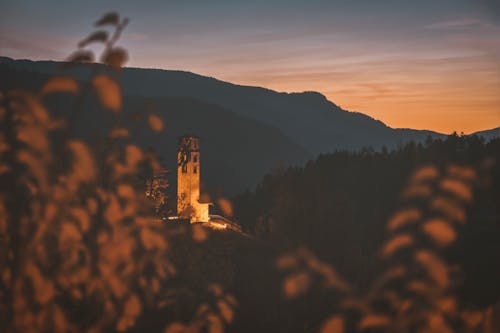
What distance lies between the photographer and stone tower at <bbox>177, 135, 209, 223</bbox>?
202 feet

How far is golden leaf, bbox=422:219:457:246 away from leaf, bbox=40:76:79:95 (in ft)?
10.8

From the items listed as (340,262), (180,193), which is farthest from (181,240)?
(340,262)

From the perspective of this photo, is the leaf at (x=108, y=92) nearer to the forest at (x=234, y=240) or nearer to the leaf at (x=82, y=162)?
the forest at (x=234, y=240)

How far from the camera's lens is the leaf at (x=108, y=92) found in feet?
13.1

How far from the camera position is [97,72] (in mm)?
4570

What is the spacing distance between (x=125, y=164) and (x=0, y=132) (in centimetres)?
154

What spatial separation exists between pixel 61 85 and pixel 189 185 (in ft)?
195

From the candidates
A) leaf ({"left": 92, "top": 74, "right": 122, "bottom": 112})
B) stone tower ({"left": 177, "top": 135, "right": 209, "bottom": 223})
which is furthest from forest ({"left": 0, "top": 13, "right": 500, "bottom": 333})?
stone tower ({"left": 177, "top": 135, "right": 209, "bottom": 223})

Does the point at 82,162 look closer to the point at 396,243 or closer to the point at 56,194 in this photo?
the point at 56,194

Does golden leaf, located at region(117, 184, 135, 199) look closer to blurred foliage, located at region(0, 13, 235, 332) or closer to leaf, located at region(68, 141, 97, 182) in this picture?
blurred foliage, located at region(0, 13, 235, 332)

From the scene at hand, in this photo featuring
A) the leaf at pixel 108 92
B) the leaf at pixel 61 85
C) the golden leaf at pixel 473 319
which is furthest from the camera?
the golden leaf at pixel 473 319

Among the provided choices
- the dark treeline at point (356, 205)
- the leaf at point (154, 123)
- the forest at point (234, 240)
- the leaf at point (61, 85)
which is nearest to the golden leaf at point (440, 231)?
the forest at point (234, 240)

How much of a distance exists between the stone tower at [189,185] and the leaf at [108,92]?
5641cm

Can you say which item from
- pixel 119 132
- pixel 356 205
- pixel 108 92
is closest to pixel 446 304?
pixel 119 132
